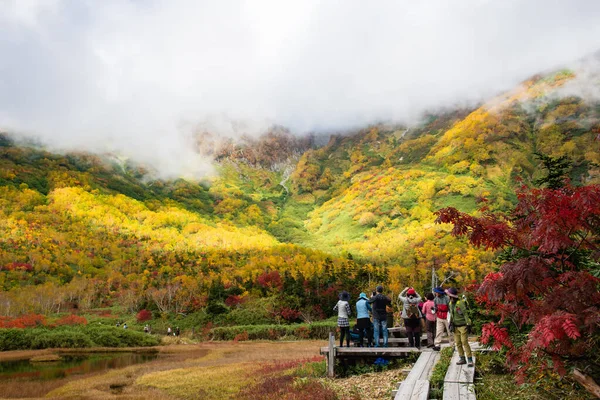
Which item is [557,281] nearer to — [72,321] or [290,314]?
[290,314]

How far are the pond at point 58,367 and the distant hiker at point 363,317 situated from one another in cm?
1866

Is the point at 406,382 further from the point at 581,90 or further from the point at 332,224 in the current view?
the point at 581,90

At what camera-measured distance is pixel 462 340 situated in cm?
1028

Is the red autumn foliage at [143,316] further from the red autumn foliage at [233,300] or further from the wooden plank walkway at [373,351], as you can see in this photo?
the wooden plank walkway at [373,351]

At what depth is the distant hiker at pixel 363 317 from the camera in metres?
14.1

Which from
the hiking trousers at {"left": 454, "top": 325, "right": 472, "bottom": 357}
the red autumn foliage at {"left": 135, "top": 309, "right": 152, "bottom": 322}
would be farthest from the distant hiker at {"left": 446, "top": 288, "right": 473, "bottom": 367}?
the red autumn foliage at {"left": 135, "top": 309, "right": 152, "bottom": 322}

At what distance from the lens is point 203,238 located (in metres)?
134

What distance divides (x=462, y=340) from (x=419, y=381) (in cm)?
194

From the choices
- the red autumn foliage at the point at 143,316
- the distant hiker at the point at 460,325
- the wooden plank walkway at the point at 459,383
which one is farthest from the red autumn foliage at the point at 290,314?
the wooden plank walkway at the point at 459,383

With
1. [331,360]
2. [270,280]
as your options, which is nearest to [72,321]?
[270,280]

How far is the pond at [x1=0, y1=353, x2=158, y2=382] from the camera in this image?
80.3 feet

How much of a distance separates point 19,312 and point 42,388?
2424 inches

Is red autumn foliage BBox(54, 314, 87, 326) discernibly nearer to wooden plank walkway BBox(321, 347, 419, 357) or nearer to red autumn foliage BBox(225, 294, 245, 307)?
red autumn foliage BBox(225, 294, 245, 307)

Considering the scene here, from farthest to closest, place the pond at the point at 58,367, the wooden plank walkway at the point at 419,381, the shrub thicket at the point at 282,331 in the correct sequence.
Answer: the shrub thicket at the point at 282,331, the pond at the point at 58,367, the wooden plank walkway at the point at 419,381
